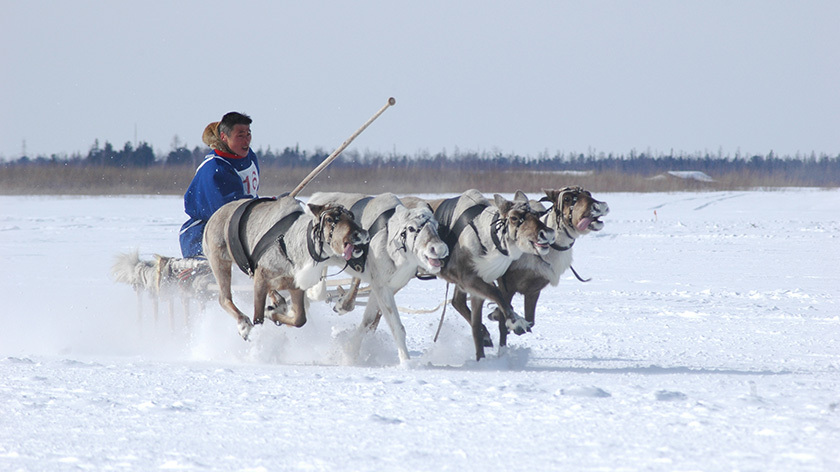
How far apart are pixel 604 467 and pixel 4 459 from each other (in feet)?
7.55

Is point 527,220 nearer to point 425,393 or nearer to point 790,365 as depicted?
point 425,393

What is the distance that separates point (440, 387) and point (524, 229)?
131 cm

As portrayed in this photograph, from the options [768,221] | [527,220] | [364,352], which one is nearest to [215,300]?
[364,352]

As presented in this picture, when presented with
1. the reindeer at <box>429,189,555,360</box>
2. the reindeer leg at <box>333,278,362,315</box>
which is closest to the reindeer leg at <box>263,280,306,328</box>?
the reindeer leg at <box>333,278,362,315</box>

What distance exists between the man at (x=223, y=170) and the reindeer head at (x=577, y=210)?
2342 mm

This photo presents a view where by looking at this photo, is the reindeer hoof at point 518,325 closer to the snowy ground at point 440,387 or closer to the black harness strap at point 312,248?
the snowy ground at point 440,387

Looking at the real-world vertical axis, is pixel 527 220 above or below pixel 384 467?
above

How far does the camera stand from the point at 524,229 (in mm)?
5836

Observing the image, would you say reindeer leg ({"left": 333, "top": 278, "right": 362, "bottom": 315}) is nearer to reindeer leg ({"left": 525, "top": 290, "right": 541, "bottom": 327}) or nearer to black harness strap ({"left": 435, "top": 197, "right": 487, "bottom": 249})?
black harness strap ({"left": 435, "top": 197, "right": 487, "bottom": 249})

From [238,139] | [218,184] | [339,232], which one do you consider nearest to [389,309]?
[339,232]

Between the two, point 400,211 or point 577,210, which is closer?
point 400,211

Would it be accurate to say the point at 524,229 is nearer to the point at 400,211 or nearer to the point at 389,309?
the point at 400,211

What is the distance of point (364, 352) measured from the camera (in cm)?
667

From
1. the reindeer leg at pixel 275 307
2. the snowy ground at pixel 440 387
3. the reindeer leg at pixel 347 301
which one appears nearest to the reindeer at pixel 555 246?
the snowy ground at pixel 440 387
